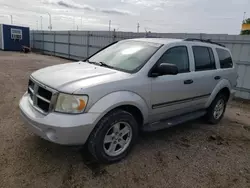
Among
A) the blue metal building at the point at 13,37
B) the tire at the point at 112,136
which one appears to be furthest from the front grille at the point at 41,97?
the blue metal building at the point at 13,37

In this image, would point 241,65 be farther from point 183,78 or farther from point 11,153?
point 11,153

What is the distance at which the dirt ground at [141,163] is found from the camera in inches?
102

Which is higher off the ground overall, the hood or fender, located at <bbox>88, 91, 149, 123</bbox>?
the hood

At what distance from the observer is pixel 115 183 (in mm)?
2570

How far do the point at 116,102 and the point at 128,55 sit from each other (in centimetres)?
107

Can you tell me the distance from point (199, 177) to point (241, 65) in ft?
19.3

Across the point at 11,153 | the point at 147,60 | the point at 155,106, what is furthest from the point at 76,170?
the point at 147,60

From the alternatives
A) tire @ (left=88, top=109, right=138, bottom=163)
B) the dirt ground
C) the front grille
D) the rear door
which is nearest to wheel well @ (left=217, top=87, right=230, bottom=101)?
the rear door

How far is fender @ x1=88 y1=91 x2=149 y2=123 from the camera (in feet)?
8.40

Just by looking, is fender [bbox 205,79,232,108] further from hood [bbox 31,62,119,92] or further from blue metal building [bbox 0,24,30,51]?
blue metal building [bbox 0,24,30,51]

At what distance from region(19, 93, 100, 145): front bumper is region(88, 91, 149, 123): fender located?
9 centimetres

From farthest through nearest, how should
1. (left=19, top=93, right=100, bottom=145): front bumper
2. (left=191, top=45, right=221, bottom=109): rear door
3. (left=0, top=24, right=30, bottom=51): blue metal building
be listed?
1. (left=0, top=24, right=30, bottom=51): blue metal building
2. (left=191, top=45, right=221, bottom=109): rear door
3. (left=19, top=93, right=100, bottom=145): front bumper

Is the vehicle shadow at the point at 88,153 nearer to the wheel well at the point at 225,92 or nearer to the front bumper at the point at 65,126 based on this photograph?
the front bumper at the point at 65,126

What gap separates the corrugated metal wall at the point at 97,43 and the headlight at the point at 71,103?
675 cm
